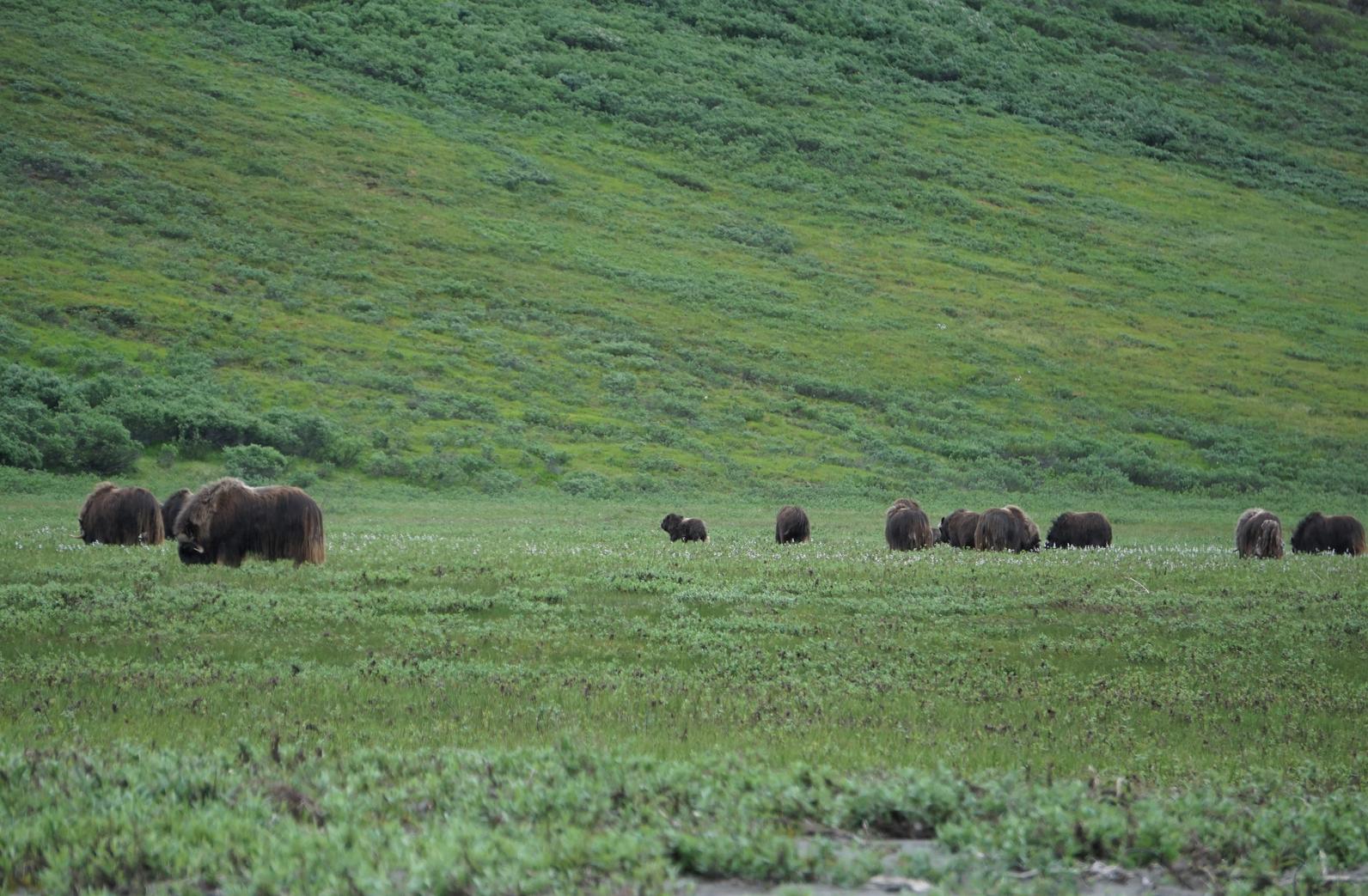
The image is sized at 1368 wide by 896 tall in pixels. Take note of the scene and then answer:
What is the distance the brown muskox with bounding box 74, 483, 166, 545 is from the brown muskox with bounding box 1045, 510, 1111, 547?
2058 cm

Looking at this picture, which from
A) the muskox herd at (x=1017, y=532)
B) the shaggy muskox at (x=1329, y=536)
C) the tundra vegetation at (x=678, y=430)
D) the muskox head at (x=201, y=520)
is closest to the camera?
the tundra vegetation at (x=678, y=430)

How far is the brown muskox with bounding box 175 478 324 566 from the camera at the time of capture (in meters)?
20.7

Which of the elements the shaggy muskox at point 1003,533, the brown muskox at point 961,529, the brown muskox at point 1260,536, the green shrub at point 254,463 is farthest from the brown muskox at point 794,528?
the green shrub at point 254,463

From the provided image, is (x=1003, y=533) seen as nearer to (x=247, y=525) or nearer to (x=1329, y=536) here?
(x=1329, y=536)

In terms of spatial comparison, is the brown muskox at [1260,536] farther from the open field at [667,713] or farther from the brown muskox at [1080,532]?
the brown muskox at [1080,532]

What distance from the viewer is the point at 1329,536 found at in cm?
3247

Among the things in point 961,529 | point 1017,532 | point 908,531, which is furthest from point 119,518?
point 1017,532

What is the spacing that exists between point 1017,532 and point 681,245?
52.3 meters

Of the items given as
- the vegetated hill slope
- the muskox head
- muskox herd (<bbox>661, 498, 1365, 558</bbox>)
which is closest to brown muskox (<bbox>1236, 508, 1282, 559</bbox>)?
muskox herd (<bbox>661, 498, 1365, 558</bbox>)

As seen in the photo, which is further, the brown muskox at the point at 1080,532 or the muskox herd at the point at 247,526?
the brown muskox at the point at 1080,532

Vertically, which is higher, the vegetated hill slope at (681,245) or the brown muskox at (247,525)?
the vegetated hill slope at (681,245)

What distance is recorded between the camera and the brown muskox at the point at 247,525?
67.8 ft

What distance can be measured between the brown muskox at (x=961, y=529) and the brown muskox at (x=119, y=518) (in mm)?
17149

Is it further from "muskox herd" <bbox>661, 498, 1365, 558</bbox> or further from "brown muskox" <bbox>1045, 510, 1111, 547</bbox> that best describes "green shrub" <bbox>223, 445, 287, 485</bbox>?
"brown muskox" <bbox>1045, 510, 1111, 547</bbox>
